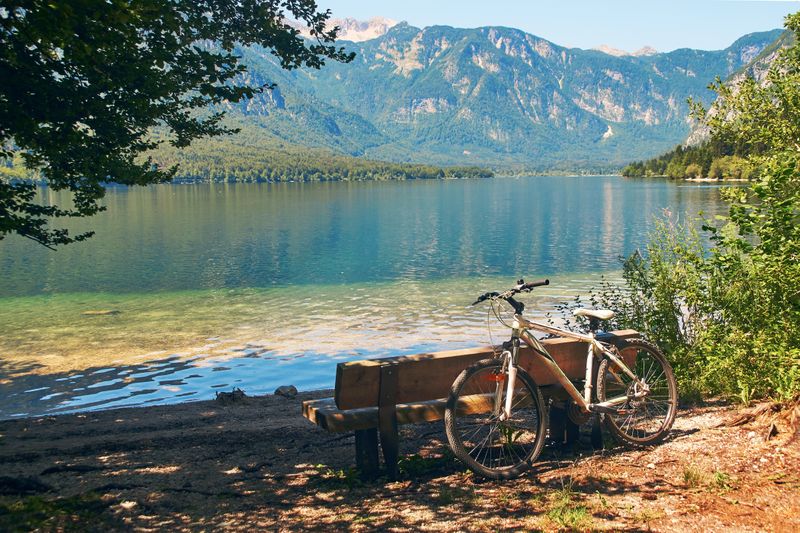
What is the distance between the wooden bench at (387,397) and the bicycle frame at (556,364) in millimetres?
220

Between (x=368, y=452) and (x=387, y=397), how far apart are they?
709 mm

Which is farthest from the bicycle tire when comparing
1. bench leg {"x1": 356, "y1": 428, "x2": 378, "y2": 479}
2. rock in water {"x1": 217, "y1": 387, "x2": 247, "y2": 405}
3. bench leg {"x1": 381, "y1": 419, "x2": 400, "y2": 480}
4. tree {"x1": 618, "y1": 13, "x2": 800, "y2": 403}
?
rock in water {"x1": 217, "y1": 387, "x2": 247, "y2": 405}

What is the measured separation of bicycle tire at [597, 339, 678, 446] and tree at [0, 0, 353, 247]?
21.8ft

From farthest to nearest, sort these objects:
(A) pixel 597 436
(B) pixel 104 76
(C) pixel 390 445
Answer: (B) pixel 104 76 → (A) pixel 597 436 → (C) pixel 390 445

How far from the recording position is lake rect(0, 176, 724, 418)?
19.5 meters

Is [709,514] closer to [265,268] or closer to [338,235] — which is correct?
[265,268]

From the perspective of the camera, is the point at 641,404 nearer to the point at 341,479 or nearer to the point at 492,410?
the point at 492,410

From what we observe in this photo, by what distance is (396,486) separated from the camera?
7477 mm

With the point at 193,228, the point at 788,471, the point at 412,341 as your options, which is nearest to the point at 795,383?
the point at 788,471

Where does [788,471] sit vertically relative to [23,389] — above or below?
above

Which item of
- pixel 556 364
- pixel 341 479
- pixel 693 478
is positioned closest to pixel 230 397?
pixel 341 479

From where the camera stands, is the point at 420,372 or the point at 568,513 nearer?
the point at 568,513

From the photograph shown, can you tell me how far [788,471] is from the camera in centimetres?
719

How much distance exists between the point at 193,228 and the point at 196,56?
240 ft
